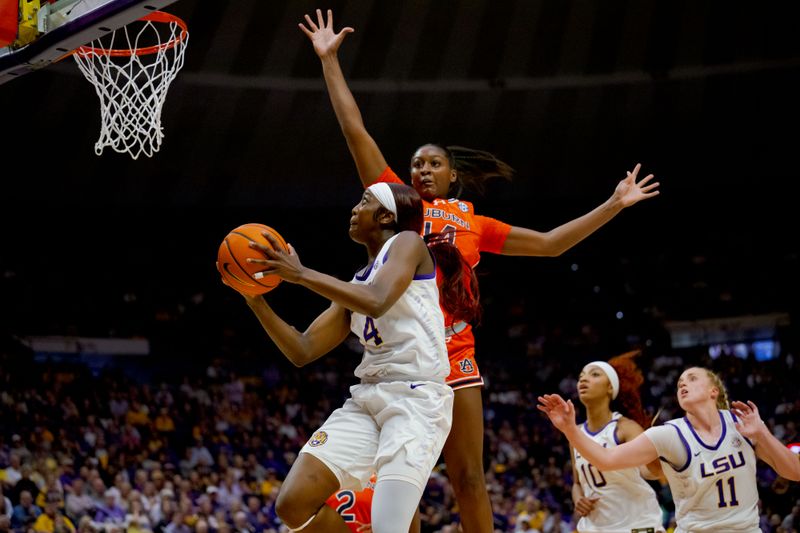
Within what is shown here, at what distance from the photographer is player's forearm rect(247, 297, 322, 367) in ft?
13.9

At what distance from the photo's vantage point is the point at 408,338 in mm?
4008

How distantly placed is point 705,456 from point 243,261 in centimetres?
286

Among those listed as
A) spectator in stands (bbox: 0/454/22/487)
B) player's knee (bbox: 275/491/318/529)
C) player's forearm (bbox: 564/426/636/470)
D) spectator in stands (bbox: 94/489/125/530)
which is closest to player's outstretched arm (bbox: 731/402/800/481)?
player's forearm (bbox: 564/426/636/470)

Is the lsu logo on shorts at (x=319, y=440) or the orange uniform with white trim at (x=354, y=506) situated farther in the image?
the orange uniform with white trim at (x=354, y=506)

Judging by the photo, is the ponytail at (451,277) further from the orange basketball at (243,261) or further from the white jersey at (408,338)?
the orange basketball at (243,261)

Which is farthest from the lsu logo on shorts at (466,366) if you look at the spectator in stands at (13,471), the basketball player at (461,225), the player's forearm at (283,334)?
the spectator in stands at (13,471)

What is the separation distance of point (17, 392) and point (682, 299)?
12.9 m

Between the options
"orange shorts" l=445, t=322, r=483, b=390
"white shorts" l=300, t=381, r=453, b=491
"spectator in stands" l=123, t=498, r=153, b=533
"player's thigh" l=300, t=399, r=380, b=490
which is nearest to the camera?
"white shorts" l=300, t=381, r=453, b=491

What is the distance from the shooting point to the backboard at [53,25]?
17.9 ft

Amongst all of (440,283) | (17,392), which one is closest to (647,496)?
(440,283)

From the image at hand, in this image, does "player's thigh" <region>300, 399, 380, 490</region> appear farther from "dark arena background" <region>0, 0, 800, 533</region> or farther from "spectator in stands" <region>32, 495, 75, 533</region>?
"dark arena background" <region>0, 0, 800, 533</region>

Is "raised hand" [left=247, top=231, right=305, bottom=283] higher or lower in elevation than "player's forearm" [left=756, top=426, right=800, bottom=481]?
higher

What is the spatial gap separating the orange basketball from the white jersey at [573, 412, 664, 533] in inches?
118

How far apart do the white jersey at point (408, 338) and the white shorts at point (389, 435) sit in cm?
5
